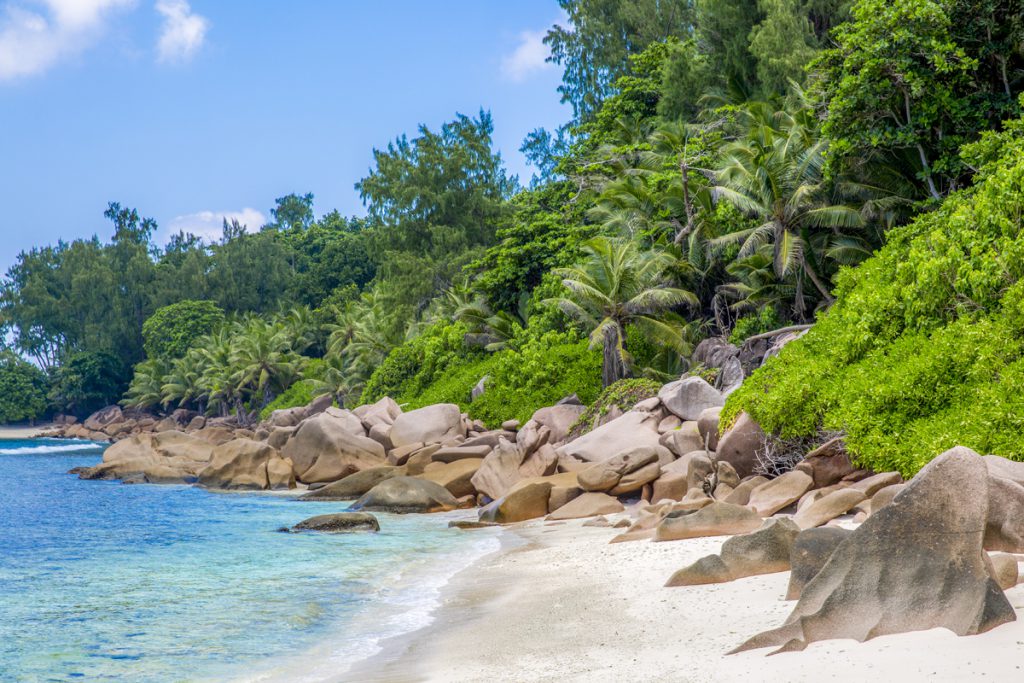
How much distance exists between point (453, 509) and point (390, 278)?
29785 millimetres

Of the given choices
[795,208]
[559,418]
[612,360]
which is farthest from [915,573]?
[612,360]

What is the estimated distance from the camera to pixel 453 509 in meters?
19.1

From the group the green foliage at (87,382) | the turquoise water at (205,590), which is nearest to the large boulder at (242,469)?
the turquoise water at (205,590)

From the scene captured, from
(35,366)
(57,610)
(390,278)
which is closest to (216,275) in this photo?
(35,366)

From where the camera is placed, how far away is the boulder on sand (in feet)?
52.2

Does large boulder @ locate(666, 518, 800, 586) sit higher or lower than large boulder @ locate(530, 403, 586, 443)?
lower

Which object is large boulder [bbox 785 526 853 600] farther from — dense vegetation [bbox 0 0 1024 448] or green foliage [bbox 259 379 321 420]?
green foliage [bbox 259 379 321 420]

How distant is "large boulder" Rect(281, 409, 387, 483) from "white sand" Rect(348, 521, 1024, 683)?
1561cm

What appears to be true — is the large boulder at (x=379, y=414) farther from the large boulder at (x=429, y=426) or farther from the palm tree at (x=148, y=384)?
the palm tree at (x=148, y=384)

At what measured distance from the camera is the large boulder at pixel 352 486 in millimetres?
22619

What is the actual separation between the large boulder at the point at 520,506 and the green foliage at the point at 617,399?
835cm

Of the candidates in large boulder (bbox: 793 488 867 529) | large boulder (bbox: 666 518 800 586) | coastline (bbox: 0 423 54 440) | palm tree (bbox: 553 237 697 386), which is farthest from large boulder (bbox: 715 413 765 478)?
coastline (bbox: 0 423 54 440)

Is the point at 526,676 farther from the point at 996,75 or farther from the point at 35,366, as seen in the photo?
the point at 35,366

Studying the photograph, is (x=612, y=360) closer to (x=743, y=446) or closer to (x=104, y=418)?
→ (x=743, y=446)
